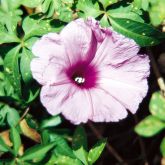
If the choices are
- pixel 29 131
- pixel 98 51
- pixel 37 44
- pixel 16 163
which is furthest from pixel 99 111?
pixel 29 131

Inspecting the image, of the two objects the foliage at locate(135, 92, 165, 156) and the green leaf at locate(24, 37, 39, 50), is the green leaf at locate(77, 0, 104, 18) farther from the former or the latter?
the foliage at locate(135, 92, 165, 156)

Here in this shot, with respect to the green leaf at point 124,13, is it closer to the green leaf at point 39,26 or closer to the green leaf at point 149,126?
the green leaf at point 39,26

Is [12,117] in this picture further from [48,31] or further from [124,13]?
[124,13]

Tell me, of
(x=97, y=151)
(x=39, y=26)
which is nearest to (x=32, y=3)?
(x=39, y=26)

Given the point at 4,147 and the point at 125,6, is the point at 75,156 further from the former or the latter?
the point at 125,6

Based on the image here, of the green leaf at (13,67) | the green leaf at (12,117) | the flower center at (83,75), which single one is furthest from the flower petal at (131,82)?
the green leaf at (12,117)
